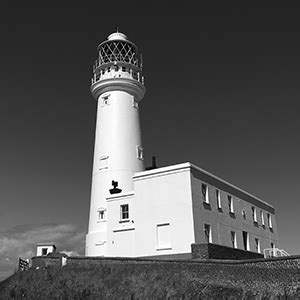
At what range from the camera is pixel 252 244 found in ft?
100.0

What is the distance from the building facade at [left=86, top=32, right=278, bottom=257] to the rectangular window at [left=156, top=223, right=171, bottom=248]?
56mm

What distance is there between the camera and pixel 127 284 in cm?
2019

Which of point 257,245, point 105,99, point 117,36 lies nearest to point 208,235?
point 257,245

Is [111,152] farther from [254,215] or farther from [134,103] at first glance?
[254,215]

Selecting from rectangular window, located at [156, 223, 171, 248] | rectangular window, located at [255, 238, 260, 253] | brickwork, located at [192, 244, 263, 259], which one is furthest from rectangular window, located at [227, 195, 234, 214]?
rectangular window, located at [156, 223, 171, 248]

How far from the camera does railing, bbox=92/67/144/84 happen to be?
33.5m

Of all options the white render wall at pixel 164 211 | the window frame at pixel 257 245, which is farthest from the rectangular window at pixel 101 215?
the window frame at pixel 257 245

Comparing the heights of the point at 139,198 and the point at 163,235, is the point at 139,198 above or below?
above

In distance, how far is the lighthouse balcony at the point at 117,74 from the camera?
33.5 meters

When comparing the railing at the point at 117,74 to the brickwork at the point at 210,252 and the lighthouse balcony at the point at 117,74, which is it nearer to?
the lighthouse balcony at the point at 117,74

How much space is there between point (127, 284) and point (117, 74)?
1811 centimetres

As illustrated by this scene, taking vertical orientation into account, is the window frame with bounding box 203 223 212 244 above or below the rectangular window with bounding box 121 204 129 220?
below

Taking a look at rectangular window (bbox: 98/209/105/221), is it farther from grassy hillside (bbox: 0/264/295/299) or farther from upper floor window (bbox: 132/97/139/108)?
upper floor window (bbox: 132/97/139/108)

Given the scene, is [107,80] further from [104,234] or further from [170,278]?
[170,278]
